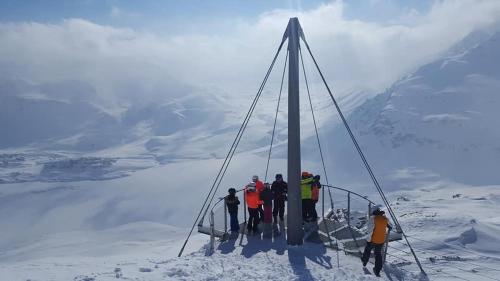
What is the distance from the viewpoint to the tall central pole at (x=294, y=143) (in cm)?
1323

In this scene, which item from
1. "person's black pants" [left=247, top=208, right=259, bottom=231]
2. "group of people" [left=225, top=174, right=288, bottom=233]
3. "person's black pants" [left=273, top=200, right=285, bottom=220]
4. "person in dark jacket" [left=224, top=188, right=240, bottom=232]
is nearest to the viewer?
"person in dark jacket" [left=224, top=188, right=240, bottom=232]

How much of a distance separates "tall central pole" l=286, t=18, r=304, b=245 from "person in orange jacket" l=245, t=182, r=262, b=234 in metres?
1.48

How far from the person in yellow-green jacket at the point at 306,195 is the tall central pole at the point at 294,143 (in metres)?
1.13

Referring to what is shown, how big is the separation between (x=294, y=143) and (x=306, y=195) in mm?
2199

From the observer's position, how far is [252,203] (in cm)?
1455

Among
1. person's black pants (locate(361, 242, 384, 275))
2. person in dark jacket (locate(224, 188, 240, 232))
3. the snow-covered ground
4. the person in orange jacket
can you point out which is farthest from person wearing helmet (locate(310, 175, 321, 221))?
person's black pants (locate(361, 242, 384, 275))

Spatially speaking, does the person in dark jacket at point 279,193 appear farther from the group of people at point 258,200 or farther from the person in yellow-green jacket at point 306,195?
the person in yellow-green jacket at point 306,195

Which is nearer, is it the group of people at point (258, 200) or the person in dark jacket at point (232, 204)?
the person in dark jacket at point (232, 204)

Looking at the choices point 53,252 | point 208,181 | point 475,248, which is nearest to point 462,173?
point 208,181

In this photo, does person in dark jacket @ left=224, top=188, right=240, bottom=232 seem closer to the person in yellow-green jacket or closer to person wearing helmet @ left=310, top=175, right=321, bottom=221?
the person in yellow-green jacket

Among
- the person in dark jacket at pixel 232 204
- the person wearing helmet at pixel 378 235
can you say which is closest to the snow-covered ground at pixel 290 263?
the person wearing helmet at pixel 378 235

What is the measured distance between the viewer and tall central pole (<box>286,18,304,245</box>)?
13.2 m

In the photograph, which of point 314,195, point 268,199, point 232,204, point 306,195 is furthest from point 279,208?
point 232,204

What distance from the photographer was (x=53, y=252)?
249 ft
